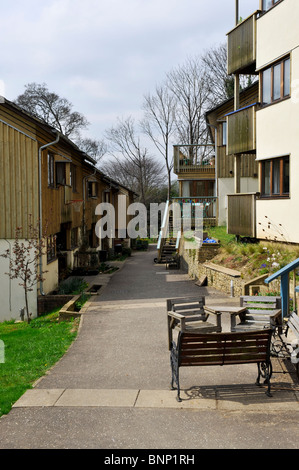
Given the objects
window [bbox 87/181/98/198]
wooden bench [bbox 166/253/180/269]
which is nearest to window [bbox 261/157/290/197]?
wooden bench [bbox 166/253/180/269]

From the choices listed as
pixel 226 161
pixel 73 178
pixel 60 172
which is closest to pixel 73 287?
pixel 60 172

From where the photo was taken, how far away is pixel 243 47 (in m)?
18.3

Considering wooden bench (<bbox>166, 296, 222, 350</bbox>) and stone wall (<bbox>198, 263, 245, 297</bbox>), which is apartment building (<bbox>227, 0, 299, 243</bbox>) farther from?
wooden bench (<bbox>166, 296, 222, 350</bbox>)

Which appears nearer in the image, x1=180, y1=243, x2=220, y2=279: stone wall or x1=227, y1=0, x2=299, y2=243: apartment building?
x1=227, y1=0, x2=299, y2=243: apartment building

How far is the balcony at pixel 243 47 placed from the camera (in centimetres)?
1744

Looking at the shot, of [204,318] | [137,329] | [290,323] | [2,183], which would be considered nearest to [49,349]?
[137,329]

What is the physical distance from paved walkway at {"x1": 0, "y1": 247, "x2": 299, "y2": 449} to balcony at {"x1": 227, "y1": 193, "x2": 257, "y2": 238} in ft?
27.3

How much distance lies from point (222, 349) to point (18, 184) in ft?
39.2

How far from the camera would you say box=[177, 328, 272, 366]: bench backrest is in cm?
661

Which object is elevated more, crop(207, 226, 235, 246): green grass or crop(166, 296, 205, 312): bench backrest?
crop(207, 226, 235, 246): green grass

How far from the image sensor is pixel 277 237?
15.5 m

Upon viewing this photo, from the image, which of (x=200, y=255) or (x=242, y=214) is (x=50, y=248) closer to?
(x=200, y=255)

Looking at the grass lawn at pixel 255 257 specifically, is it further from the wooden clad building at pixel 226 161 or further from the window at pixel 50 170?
the window at pixel 50 170
